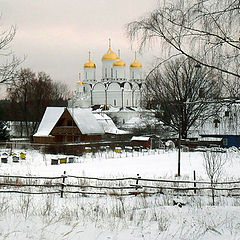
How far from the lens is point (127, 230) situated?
7.56m

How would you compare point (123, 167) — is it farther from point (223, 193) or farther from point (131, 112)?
point (131, 112)

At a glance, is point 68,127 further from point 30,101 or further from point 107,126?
point 30,101

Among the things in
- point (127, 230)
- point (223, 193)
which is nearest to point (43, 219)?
point (127, 230)

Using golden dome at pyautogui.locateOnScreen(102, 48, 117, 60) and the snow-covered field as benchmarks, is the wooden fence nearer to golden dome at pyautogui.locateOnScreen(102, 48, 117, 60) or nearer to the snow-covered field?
the snow-covered field

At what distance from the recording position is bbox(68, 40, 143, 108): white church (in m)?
76.1

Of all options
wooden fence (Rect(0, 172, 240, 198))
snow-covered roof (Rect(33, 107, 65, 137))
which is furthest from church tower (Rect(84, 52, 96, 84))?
wooden fence (Rect(0, 172, 240, 198))

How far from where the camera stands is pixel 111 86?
7644 centimetres

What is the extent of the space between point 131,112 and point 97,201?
58795 millimetres

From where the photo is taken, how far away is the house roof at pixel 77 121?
126 ft

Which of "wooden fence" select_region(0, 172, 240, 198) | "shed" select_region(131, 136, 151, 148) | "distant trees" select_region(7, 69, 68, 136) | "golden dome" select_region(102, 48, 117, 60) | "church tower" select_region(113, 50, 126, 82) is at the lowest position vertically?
"wooden fence" select_region(0, 172, 240, 198)

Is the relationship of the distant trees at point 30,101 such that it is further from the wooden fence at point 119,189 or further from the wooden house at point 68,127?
the wooden fence at point 119,189

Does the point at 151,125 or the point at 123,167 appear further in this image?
the point at 151,125

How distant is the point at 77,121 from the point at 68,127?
1504 mm

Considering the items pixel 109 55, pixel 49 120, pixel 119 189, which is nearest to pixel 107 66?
pixel 109 55
